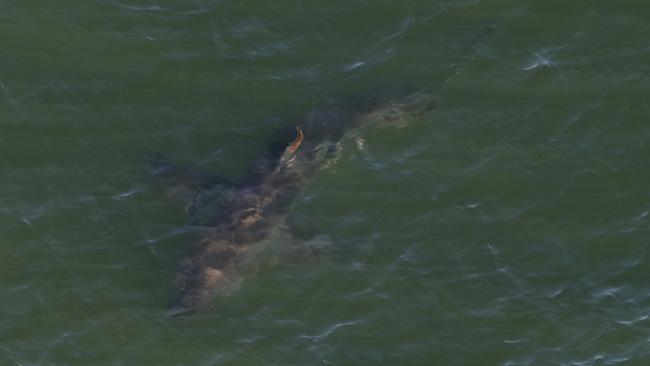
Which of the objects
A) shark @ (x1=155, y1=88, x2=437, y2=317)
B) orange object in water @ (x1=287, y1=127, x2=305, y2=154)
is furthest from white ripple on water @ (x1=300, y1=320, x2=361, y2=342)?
orange object in water @ (x1=287, y1=127, x2=305, y2=154)

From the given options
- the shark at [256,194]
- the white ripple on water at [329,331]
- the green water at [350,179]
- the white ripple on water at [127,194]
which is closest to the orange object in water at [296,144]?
the shark at [256,194]

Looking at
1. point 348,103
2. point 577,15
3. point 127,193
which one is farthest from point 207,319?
point 577,15

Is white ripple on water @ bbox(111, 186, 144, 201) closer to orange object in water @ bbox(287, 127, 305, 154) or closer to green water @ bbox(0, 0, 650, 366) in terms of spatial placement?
green water @ bbox(0, 0, 650, 366)

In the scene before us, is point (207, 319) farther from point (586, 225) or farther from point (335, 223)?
point (586, 225)

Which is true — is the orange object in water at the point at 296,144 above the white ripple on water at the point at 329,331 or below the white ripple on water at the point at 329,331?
above

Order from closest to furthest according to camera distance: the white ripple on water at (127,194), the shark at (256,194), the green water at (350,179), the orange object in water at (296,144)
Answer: the green water at (350,179)
the shark at (256,194)
the white ripple on water at (127,194)
the orange object in water at (296,144)

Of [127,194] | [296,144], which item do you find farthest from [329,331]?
[127,194]

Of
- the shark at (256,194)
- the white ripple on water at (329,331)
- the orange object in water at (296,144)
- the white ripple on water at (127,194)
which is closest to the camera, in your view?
the white ripple on water at (329,331)

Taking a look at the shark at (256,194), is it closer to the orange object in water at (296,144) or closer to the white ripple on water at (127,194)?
the orange object in water at (296,144)

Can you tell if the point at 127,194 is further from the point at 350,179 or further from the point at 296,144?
the point at 350,179
